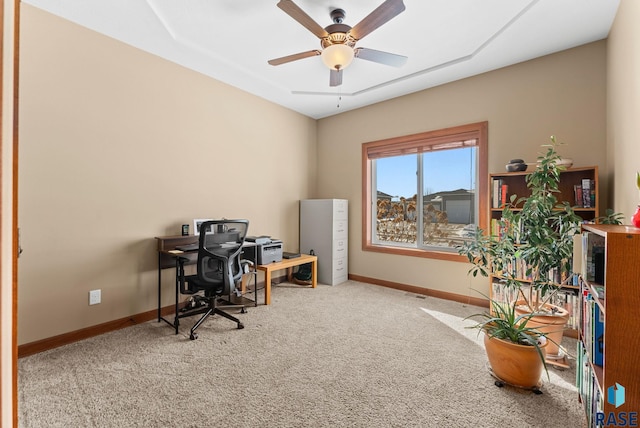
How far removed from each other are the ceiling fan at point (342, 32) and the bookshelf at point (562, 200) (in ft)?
5.51

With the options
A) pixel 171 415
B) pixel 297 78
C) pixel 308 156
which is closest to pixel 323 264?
pixel 308 156

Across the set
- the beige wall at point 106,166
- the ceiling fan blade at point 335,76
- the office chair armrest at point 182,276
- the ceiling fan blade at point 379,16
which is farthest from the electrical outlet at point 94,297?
the ceiling fan blade at point 379,16

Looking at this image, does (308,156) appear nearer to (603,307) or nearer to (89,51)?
(89,51)

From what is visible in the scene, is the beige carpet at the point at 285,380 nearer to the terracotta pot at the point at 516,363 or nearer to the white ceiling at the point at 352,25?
the terracotta pot at the point at 516,363

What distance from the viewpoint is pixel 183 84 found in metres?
3.15

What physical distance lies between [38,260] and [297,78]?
3.05 m

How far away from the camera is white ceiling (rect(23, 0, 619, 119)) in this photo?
2217 millimetres

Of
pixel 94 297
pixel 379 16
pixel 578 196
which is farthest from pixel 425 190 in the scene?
pixel 94 297

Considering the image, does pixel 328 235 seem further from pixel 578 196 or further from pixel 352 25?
pixel 578 196

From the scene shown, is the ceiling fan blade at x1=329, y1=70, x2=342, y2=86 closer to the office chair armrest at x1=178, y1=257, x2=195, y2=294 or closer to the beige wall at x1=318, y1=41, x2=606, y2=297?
the beige wall at x1=318, y1=41, x2=606, y2=297

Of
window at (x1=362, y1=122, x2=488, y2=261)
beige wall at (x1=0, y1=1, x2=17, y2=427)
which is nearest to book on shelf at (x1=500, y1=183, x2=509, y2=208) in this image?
window at (x1=362, y1=122, x2=488, y2=261)

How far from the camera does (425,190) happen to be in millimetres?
3900

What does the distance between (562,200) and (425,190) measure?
1.47 metres

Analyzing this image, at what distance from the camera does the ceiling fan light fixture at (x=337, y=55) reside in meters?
2.28
